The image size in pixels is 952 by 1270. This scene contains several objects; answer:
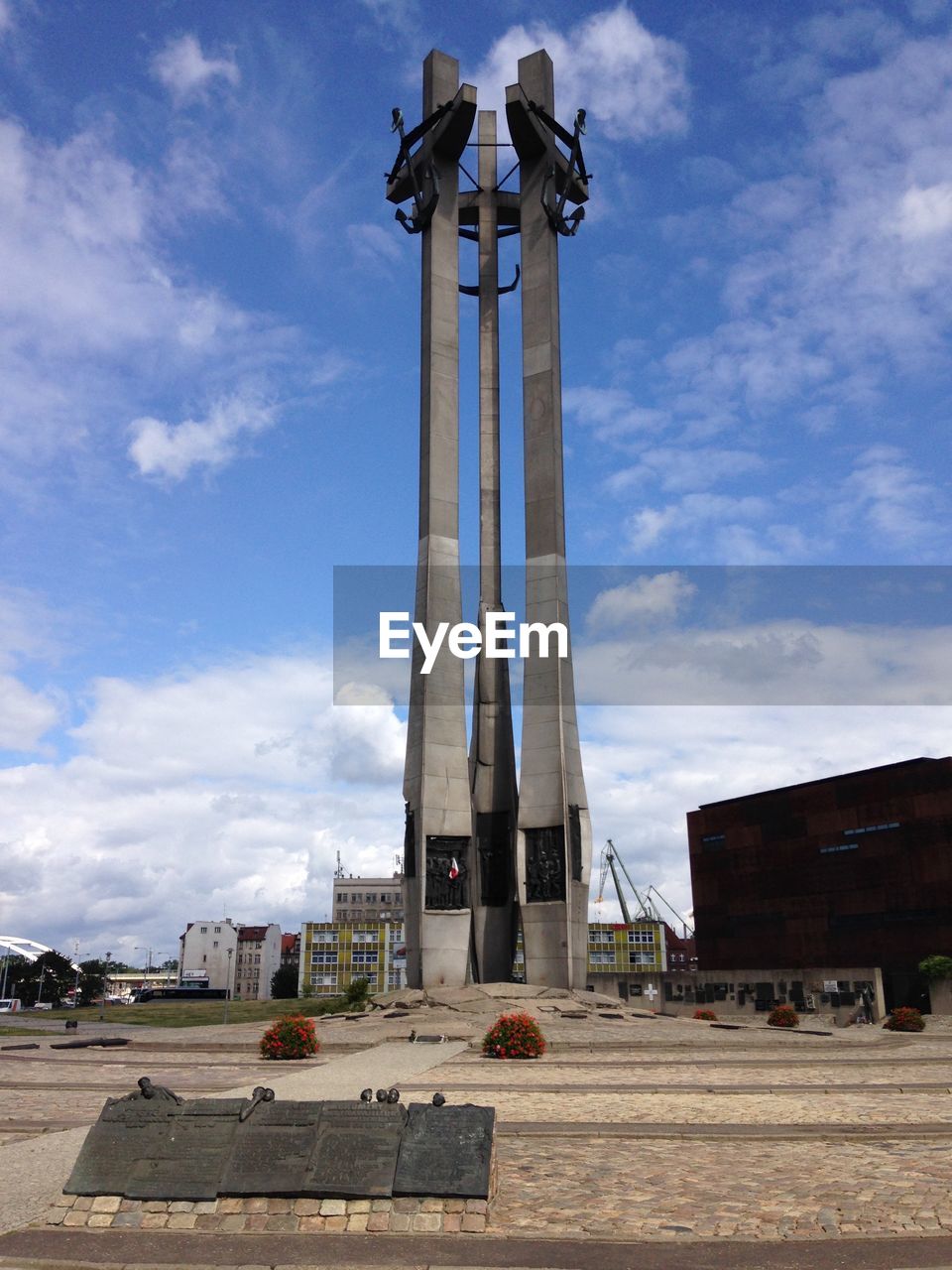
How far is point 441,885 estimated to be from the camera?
34.2m

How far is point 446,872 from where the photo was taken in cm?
3434

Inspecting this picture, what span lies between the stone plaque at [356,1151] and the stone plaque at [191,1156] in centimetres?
74

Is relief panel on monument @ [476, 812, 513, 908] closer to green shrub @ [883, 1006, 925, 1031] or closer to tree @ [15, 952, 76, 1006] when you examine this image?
green shrub @ [883, 1006, 925, 1031]

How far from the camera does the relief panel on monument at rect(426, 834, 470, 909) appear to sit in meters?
34.0

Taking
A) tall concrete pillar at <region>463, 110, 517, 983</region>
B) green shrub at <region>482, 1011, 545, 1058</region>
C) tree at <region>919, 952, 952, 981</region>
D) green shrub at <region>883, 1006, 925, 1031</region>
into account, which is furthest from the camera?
tree at <region>919, 952, 952, 981</region>

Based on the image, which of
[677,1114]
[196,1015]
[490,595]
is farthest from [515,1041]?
[196,1015]

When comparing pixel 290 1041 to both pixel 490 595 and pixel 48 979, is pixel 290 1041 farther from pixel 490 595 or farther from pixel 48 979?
pixel 48 979

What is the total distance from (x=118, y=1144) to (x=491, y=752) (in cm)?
2935

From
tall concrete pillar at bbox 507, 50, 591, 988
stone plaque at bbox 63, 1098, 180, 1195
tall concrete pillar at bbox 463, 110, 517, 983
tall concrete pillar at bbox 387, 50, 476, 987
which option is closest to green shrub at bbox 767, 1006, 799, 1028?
tall concrete pillar at bbox 507, 50, 591, 988

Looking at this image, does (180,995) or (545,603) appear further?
(180,995)

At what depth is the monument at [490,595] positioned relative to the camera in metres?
34.4

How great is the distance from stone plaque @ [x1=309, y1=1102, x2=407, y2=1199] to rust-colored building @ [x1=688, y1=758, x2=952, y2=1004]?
50.4m

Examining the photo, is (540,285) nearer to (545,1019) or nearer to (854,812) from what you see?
(545,1019)

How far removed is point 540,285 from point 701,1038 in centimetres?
2697
